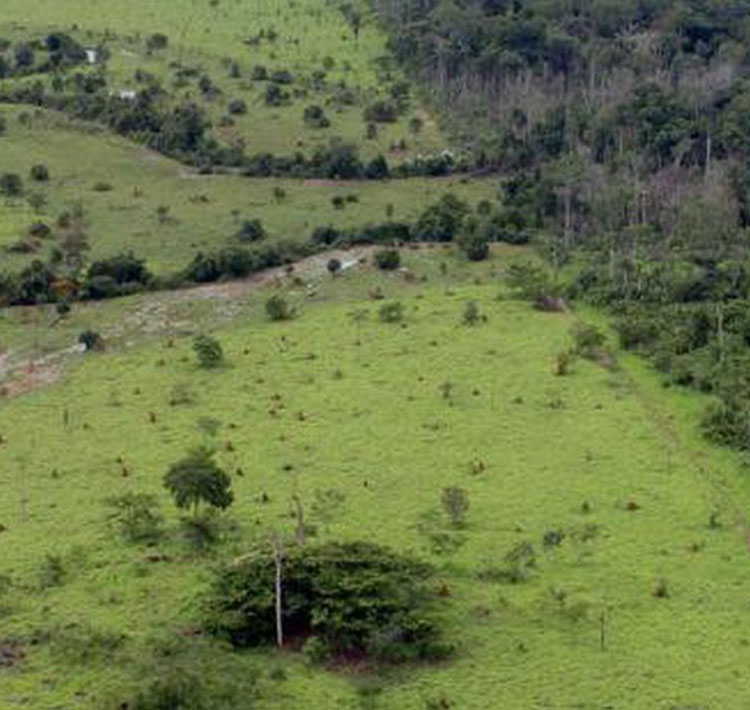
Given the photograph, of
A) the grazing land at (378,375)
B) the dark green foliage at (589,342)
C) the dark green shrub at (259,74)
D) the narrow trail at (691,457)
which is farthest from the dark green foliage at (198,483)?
the dark green shrub at (259,74)

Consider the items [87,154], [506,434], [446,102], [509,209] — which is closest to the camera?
[506,434]

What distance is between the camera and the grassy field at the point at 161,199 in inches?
3246

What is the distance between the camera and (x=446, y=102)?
109875 millimetres

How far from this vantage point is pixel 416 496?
51469mm

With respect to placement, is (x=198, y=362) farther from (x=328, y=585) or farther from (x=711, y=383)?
(x=328, y=585)

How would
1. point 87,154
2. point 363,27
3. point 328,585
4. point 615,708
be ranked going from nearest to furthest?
point 615,708
point 328,585
point 87,154
point 363,27

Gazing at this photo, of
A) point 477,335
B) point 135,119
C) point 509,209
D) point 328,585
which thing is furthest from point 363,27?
point 328,585

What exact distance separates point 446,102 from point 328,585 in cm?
7178

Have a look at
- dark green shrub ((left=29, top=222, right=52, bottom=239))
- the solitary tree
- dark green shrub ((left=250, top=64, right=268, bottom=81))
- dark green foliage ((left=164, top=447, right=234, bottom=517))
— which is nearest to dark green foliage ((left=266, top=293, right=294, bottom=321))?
dark green shrub ((left=29, top=222, right=52, bottom=239))

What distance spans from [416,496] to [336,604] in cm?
1032

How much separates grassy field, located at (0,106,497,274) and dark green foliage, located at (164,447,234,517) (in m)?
30.4

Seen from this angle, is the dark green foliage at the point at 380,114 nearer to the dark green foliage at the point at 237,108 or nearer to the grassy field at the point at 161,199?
the dark green foliage at the point at 237,108

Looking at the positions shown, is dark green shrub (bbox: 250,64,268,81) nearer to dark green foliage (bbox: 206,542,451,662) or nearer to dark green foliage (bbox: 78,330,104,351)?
dark green foliage (bbox: 78,330,104,351)

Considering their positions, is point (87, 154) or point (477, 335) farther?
point (87, 154)
